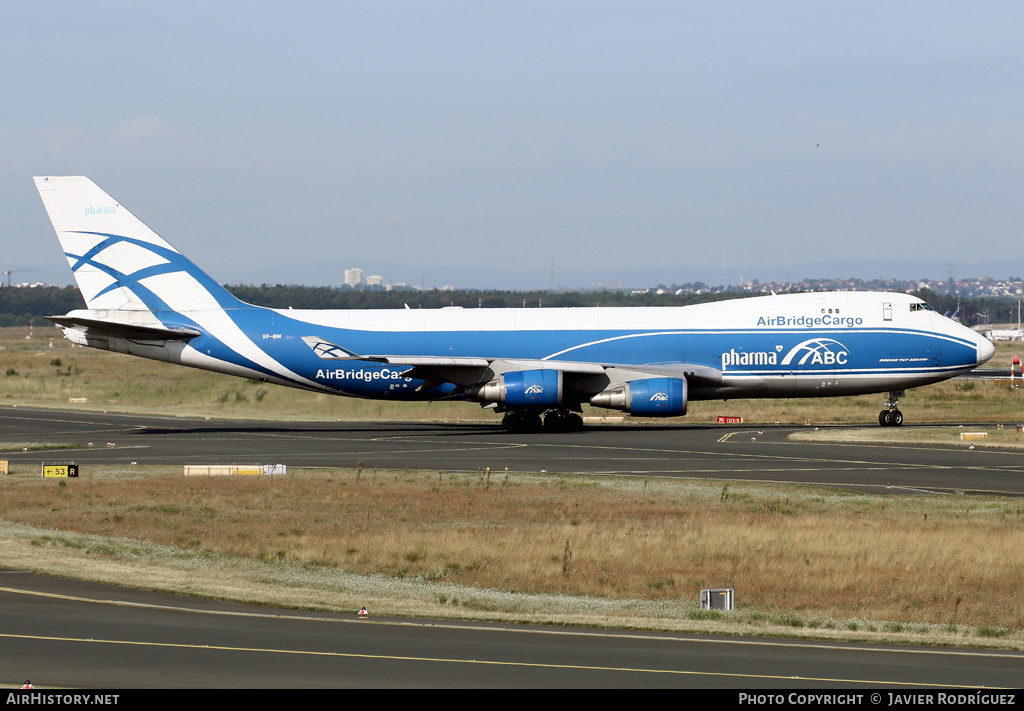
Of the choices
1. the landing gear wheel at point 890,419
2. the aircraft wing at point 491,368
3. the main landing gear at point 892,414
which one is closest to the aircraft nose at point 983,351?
the main landing gear at point 892,414

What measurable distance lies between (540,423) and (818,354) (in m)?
12.5

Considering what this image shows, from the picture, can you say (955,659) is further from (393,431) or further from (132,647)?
(393,431)

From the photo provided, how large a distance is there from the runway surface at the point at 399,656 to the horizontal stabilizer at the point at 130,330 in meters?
32.8

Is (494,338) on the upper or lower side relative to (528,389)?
upper

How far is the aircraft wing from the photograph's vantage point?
4897cm

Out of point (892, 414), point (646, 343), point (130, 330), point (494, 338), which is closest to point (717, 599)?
point (646, 343)

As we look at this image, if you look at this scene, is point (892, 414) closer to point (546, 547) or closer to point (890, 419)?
point (890, 419)

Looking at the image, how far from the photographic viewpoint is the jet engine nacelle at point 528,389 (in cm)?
4803

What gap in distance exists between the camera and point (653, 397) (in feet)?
156

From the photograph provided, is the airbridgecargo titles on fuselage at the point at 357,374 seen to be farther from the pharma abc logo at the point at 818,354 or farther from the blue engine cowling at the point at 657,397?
the pharma abc logo at the point at 818,354

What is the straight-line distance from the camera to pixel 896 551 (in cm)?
2419
